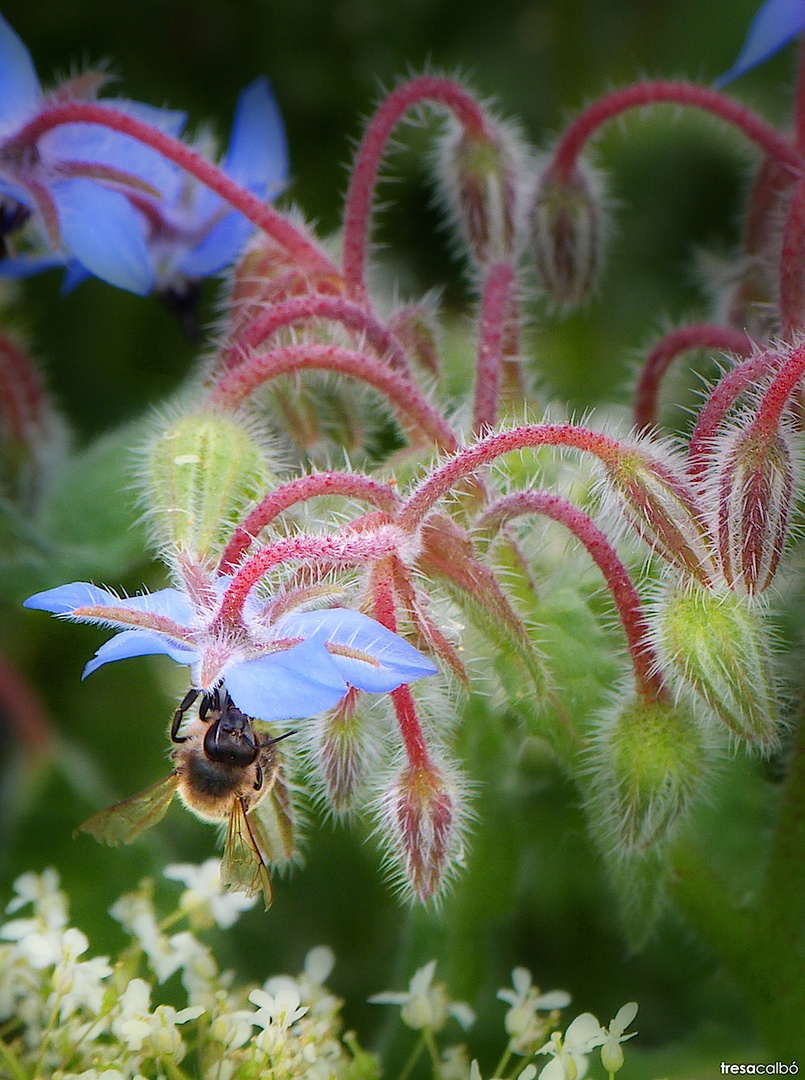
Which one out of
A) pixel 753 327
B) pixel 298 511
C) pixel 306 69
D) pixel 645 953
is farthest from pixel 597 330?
pixel 298 511

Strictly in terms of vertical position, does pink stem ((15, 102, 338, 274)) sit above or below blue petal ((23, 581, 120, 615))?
above

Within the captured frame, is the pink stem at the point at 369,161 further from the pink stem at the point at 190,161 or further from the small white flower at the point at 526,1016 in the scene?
the small white flower at the point at 526,1016

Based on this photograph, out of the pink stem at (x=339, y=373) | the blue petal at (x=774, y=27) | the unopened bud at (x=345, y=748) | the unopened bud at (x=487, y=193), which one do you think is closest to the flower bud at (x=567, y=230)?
the unopened bud at (x=487, y=193)

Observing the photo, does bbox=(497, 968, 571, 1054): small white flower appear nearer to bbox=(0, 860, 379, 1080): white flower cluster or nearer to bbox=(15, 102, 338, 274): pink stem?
bbox=(0, 860, 379, 1080): white flower cluster

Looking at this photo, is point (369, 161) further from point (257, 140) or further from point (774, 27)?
point (774, 27)

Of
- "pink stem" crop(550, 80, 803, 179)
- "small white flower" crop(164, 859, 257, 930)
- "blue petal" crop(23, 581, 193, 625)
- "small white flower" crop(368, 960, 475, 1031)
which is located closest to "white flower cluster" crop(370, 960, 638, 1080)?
"small white flower" crop(368, 960, 475, 1031)

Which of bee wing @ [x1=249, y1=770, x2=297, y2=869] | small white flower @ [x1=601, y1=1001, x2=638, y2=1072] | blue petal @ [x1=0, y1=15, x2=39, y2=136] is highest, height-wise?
blue petal @ [x1=0, y1=15, x2=39, y2=136]
